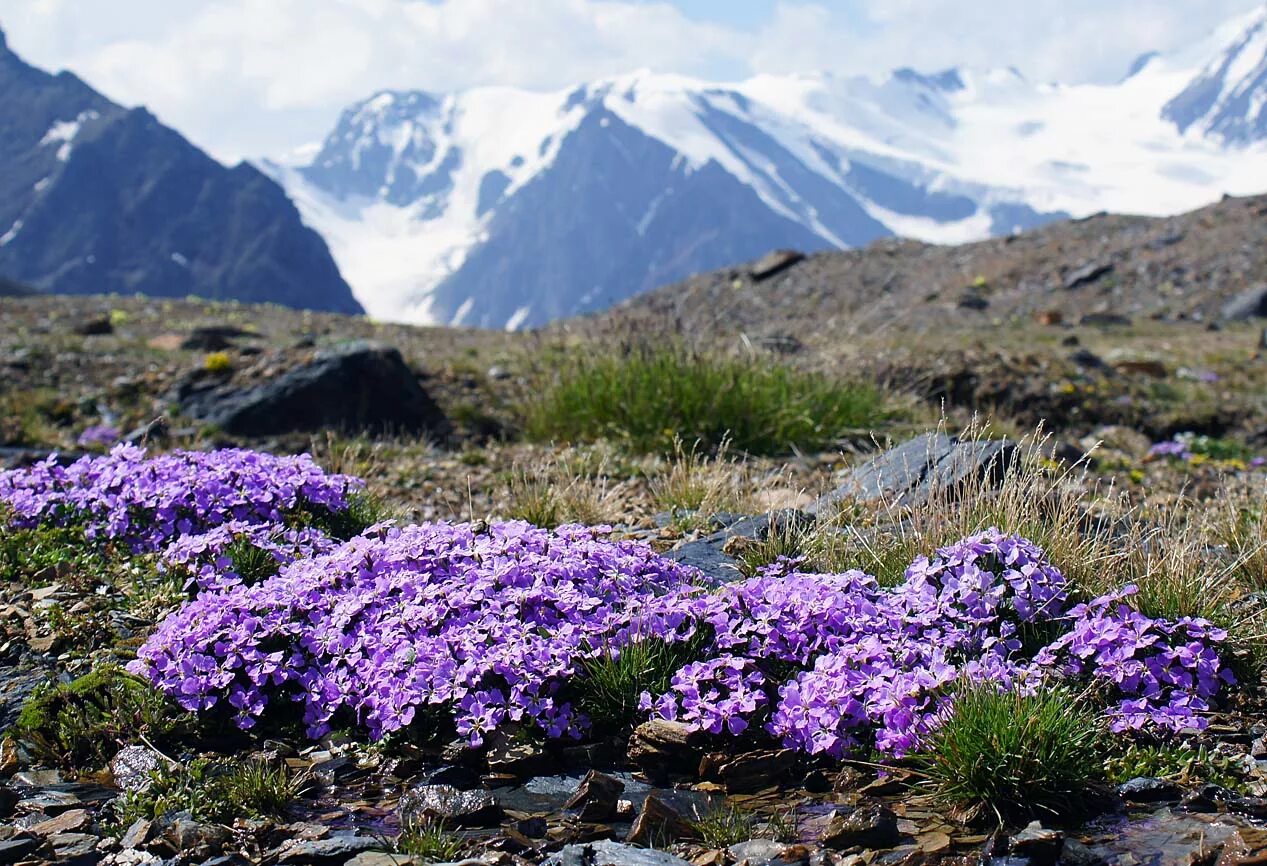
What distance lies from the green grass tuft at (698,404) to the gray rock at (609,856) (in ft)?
20.1

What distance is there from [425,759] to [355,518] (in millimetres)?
2600

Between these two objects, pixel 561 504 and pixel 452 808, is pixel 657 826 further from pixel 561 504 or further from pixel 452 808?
pixel 561 504

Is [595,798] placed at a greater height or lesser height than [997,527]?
lesser

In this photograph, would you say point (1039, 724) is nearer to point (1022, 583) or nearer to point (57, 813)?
point (1022, 583)

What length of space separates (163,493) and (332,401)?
20.5ft

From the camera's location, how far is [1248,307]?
25109mm

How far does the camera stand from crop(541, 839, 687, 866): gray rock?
335 centimetres

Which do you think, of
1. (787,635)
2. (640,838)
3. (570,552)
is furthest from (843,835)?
(570,552)

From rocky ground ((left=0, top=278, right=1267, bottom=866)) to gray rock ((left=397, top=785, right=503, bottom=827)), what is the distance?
10 millimetres

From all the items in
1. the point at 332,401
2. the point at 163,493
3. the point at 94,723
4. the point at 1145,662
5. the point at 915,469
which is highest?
the point at 332,401

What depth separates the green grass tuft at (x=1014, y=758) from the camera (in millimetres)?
3551

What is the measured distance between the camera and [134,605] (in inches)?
207

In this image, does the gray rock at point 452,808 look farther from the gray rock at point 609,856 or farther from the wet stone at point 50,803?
the wet stone at point 50,803

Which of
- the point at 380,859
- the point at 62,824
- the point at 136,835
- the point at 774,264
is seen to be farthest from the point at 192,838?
the point at 774,264
